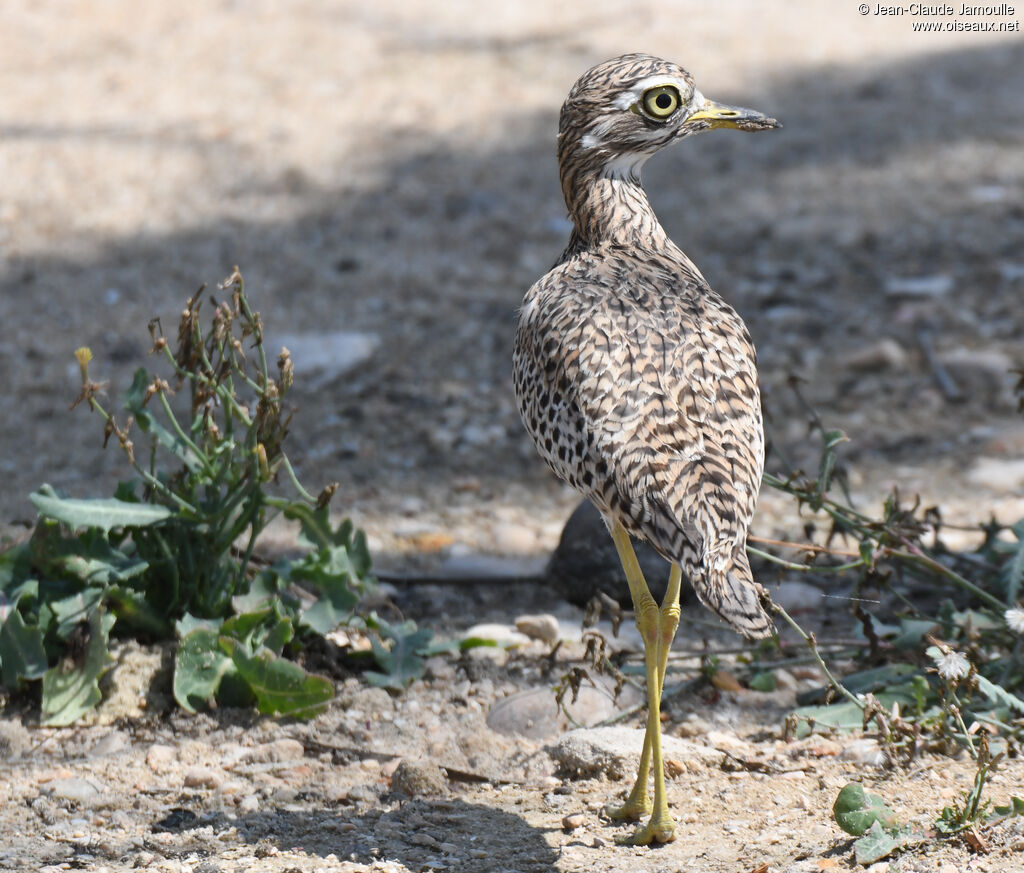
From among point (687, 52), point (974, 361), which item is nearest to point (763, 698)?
point (974, 361)

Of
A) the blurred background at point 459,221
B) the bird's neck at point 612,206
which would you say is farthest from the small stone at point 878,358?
the bird's neck at point 612,206

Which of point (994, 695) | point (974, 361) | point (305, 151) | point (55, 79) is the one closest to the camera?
point (994, 695)

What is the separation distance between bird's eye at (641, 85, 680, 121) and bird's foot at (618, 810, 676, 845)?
199 centimetres

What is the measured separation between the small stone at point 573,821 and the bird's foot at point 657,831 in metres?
0.18

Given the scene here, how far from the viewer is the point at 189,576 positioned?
3979mm

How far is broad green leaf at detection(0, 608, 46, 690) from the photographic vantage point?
3.80 m

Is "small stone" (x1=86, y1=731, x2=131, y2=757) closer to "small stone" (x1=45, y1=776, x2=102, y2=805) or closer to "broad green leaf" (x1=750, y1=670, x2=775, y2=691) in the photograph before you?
"small stone" (x1=45, y1=776, x2=102, y2=805)

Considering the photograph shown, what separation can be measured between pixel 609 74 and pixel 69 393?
334cm

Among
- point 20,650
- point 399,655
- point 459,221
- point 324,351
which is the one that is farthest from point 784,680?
point 459,221

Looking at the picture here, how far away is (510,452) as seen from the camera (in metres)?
5.88

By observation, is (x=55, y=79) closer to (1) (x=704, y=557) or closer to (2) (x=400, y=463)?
(2) (x=400, y=463)

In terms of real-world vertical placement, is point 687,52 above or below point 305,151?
above

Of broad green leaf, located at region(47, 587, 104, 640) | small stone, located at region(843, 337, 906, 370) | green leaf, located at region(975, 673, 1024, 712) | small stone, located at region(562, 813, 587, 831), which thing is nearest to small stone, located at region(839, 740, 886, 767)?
green leaf, located at region(975, 673, 1024, 712)

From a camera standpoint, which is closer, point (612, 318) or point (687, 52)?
point (612, 318)
